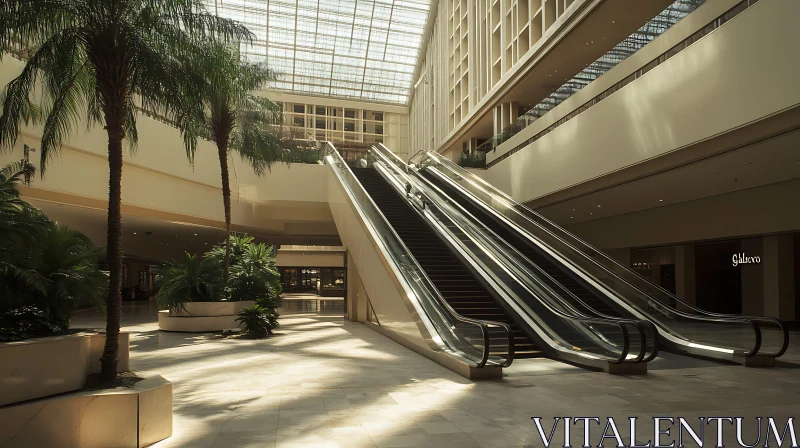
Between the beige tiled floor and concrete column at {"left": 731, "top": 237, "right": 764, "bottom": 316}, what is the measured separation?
8.10 metres

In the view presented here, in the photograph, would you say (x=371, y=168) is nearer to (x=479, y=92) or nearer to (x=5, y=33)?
(x=479, y=92)

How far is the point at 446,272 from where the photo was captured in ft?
45.9

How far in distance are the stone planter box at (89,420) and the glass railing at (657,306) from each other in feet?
28.9

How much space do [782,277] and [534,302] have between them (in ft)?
34.2

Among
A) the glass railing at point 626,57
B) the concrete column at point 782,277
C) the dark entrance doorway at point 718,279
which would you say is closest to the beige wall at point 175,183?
the glass railing at point 626,57

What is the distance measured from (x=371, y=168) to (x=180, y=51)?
17.5 metres

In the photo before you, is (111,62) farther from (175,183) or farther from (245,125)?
(175,183)

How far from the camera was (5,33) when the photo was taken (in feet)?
21.0

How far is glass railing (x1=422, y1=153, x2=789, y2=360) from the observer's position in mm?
9953

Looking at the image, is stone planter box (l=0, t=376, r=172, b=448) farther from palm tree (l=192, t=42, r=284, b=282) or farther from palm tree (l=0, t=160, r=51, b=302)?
palm tree (l=192, t=42, r=284, b=282)

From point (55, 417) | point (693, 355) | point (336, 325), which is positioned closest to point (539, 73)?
point (336, 325)

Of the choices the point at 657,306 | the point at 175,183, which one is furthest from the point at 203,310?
the point at 657,306

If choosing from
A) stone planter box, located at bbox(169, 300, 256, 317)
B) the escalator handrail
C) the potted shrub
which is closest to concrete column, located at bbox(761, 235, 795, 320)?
the escalator handrail

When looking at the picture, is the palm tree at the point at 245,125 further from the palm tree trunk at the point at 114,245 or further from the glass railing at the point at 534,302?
the palm tree trunk at the point at 114,245
